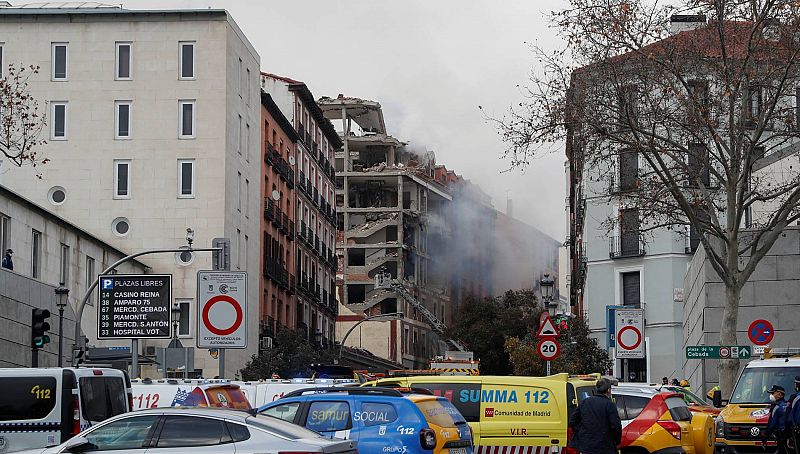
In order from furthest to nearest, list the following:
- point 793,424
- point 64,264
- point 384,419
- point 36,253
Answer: point 64,264 → point 36,253 → point 793,424 → point 384,419

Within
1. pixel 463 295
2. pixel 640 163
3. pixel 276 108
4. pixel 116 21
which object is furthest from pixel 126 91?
pixel 463 295

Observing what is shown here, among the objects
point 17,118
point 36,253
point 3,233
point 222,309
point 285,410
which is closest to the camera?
point 285,410

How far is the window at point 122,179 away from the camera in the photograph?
204 ft

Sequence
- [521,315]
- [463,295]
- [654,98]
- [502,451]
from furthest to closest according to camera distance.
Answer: [463,295] → [521,315] → [654,98] → [502,451]

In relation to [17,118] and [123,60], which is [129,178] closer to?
[123,60]

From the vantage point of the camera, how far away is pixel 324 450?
14359mm

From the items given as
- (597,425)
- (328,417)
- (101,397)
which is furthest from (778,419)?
(101,397)

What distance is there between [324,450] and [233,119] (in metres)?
50.3

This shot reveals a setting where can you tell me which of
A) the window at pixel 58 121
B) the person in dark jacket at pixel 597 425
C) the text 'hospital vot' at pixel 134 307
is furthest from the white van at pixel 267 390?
the window at pixel 58 121

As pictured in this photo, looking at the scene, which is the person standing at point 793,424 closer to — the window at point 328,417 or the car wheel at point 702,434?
the car wheel at point 702,434

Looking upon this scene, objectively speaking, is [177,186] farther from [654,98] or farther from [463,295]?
[463,295]

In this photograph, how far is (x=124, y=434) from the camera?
1511cm

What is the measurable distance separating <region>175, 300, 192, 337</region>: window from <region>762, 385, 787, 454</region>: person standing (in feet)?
134

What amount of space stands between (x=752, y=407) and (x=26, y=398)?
44.6ft
